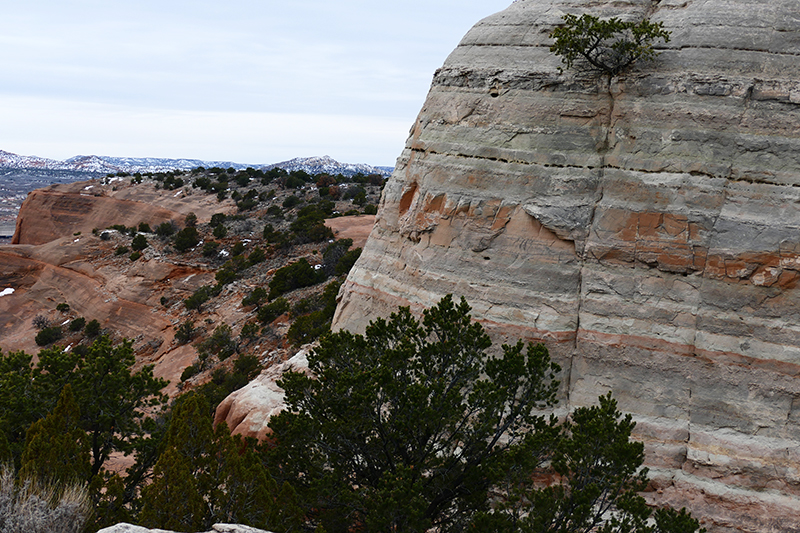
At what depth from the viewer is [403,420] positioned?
9953 millimetres

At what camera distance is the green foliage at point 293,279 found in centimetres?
3188

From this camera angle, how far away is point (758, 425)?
10.6m

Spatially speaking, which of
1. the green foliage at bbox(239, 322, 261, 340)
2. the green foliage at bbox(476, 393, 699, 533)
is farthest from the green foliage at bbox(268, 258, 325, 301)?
the green foliage at bbox(476, 393, 699, 533)

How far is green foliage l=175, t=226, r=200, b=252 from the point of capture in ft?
140

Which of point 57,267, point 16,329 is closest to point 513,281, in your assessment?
point 16,329

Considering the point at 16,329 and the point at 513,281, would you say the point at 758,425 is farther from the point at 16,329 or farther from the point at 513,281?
the point at 16,329

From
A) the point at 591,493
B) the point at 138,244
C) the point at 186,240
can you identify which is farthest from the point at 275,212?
the point at 591,493

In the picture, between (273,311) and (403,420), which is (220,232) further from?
(403,420)

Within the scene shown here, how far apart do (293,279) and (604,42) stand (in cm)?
2281

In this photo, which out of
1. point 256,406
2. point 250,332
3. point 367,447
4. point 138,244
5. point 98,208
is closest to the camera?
point 367,447

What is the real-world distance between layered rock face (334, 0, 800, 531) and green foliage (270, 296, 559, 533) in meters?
1.75

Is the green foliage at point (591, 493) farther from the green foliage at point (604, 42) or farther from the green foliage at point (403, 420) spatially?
the green foliage at point (604, 42)

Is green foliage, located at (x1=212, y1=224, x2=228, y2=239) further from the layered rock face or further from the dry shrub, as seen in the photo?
the dry shrub

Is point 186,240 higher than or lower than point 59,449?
higher
